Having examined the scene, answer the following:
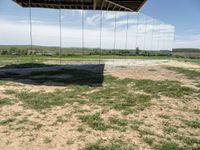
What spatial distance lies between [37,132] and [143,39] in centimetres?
2532

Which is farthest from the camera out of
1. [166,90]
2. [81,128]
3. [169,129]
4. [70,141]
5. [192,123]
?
[166,90]

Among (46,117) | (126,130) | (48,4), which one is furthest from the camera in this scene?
(48,4)

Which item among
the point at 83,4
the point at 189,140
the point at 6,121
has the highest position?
the point at 83,4

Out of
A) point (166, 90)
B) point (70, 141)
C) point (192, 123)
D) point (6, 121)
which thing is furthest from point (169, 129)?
point (166, 90)

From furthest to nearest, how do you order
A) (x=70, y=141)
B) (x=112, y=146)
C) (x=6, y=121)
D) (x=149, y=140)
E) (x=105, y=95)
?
(x=105, y=95)
(x=6, y=121)
(x=149, y=140)
(x=70, y=141)
(x=112, y=146)

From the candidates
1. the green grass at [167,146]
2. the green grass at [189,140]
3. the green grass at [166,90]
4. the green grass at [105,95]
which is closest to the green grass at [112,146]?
the green grass at [167,146]

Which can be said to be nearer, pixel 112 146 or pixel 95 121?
pixel 112 146

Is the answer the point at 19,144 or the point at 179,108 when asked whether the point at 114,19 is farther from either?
the point at 19,144

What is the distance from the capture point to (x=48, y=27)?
21.6 meters

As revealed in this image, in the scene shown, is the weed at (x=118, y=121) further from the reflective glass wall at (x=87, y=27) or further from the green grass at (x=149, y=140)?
the reflective glass wall at (x=87, y=27)

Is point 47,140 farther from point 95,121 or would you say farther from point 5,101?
point 5,101

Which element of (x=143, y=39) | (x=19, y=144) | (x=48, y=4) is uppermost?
(x=48, y=4)

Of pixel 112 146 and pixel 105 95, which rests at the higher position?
pixel 105 95

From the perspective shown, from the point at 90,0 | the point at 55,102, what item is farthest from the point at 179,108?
the point at 90,0
